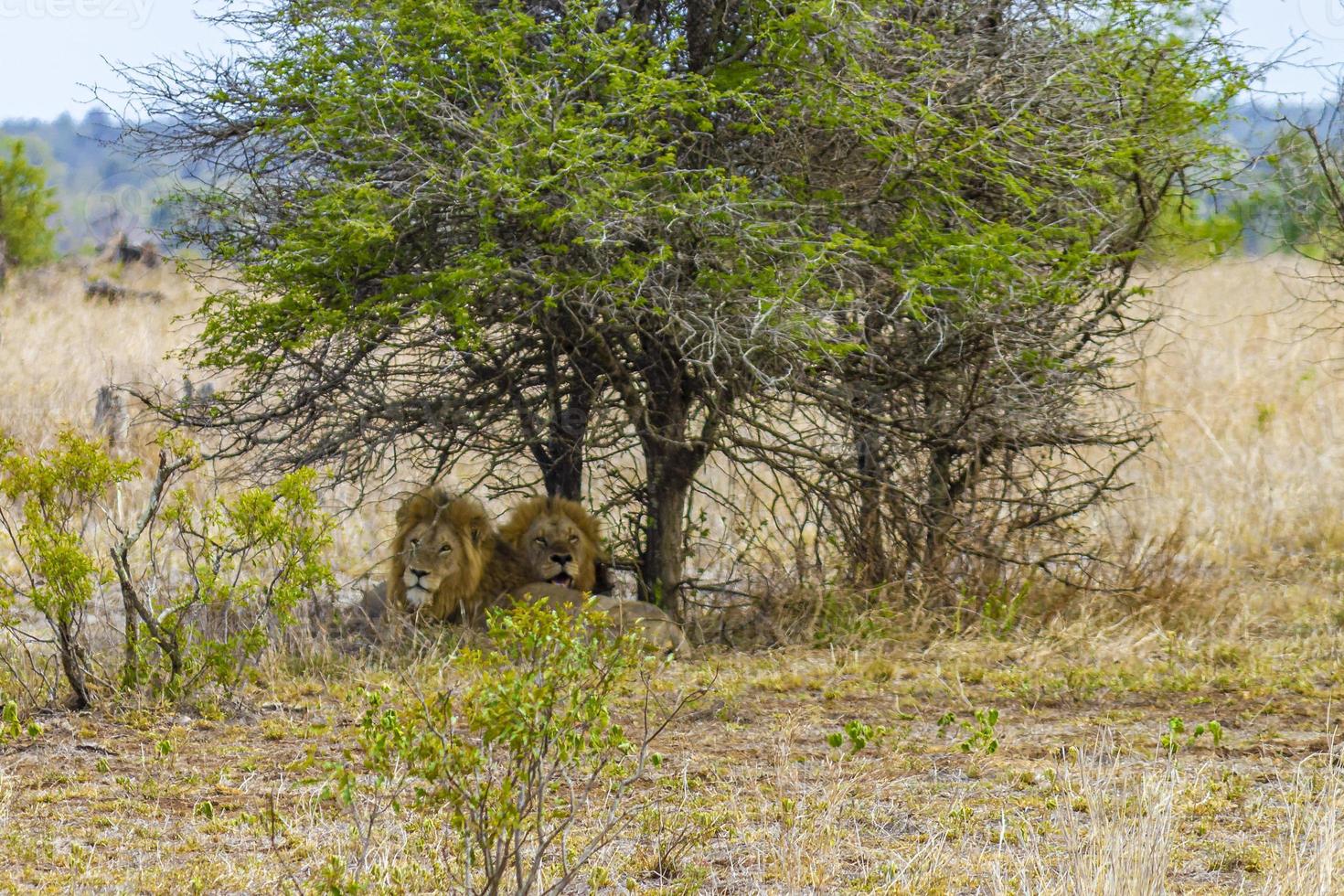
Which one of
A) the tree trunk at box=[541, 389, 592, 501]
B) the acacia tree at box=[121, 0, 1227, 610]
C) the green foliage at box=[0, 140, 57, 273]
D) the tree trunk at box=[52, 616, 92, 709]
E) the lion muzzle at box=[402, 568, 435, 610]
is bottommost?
the tree trunk at box=[52, 616, 92, 709]

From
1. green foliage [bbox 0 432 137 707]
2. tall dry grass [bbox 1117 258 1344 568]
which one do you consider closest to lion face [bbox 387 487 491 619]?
green foliage [bbox 0 432 137 707]

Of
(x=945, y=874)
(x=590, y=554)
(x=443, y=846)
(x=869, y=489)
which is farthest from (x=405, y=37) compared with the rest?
(x=945, y=874)

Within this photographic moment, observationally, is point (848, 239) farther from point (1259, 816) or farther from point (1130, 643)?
point (1259, 816)

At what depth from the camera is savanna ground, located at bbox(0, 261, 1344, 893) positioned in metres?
5.14

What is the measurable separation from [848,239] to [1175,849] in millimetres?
4399

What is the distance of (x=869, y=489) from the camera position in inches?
415

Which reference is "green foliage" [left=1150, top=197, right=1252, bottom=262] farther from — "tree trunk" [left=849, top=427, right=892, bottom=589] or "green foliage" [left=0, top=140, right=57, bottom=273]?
"green foliage" [left=0, top=140, right=57, bottom=273]

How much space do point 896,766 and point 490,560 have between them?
12.7 feet

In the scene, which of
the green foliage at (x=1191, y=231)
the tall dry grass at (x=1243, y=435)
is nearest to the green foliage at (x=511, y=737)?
the green foliage at (x=1191, y=231)

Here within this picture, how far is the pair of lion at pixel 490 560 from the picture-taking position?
959 cm

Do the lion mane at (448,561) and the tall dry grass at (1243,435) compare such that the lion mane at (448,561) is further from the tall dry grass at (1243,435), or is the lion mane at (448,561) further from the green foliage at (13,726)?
the tall dry grass at (1243,435)

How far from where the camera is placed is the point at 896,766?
268 inches

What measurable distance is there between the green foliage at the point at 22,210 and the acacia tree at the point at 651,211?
795 inches

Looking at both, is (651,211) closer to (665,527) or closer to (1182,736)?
(665,527)
